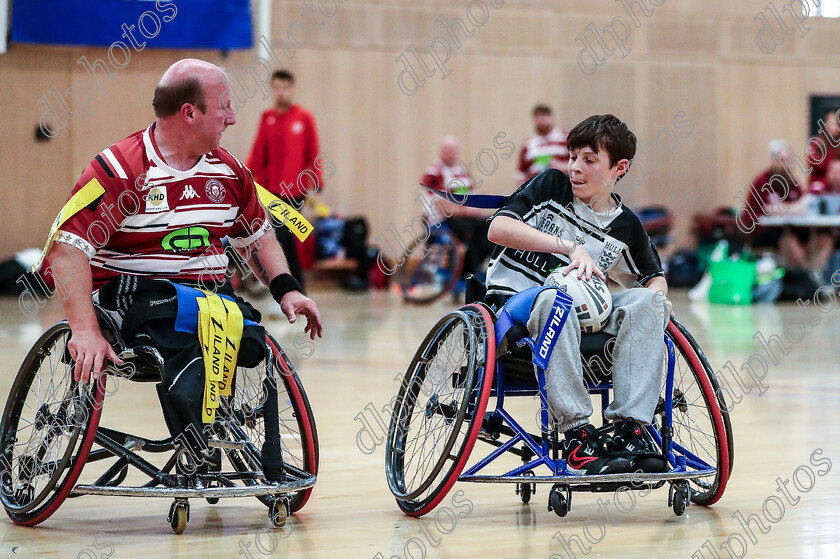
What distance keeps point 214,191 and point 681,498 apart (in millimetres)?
1352

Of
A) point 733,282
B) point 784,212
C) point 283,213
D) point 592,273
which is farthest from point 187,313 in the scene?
point 784,212

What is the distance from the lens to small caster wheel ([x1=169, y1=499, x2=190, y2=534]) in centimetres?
262

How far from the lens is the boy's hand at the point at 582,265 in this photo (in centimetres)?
281

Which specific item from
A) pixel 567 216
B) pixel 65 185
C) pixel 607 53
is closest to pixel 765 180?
pixel 607 53

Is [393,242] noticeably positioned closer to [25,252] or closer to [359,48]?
[359,48]

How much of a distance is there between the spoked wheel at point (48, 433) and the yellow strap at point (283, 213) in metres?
0.59

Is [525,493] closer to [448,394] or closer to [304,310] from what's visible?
[448,394]

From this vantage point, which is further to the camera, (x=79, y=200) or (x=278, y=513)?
(x=278, y=513)

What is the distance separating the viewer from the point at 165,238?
8.97ft

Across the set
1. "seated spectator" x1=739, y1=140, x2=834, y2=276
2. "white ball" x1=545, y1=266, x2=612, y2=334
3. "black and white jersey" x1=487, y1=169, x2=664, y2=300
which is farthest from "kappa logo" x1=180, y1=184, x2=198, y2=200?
"seated spectator" x1=739, y1=140, x2=834, y2=276

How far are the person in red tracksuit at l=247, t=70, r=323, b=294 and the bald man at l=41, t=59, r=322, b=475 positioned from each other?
5565mm

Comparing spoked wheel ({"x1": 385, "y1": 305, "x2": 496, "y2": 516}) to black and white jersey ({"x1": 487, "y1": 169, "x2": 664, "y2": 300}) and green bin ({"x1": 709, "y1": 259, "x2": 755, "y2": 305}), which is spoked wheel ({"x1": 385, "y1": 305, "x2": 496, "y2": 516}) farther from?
green bin ({"x1": 709, "y1": 259, "x2": 755, "y2": 305})

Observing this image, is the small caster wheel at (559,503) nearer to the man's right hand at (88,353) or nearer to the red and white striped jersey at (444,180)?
the man's right hand at (88,353)

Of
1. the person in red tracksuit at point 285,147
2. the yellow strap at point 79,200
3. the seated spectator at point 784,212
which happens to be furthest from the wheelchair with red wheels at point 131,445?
the seated spectator at point 784,212
